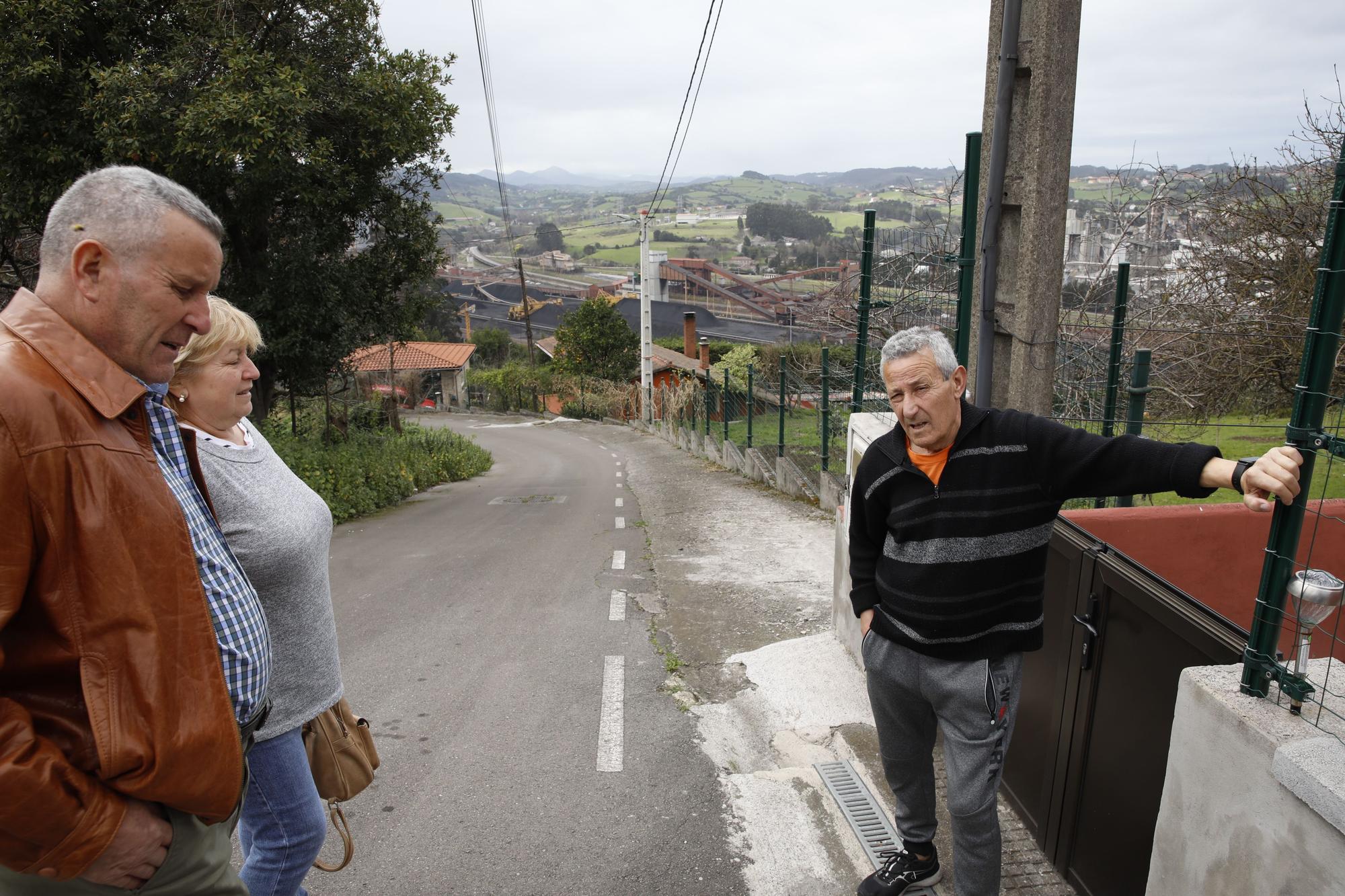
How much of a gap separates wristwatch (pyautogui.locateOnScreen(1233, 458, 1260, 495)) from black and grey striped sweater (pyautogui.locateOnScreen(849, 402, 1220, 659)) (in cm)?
35

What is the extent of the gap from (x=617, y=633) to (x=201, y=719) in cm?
428

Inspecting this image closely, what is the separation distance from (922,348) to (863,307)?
384 centimetres

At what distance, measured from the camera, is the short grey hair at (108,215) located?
153 cm

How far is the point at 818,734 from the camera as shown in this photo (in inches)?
158

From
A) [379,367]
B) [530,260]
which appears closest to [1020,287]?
[379,367]

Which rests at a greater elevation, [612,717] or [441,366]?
[612,717]

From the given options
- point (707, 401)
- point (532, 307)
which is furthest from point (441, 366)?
point (707, 401)

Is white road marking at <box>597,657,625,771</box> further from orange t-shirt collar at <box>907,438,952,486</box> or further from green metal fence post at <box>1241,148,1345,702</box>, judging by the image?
green metal fence post at <box>1241,148,1345,702</box>

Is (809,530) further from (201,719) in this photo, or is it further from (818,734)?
(201,719)

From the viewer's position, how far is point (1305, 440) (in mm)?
1848

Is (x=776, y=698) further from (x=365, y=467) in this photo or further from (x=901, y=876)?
(x=365, y=467)

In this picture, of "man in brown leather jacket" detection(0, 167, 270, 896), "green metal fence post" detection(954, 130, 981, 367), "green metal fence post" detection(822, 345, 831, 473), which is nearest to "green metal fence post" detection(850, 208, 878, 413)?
"green metal fence post" detection(954, 130, 981, 367)

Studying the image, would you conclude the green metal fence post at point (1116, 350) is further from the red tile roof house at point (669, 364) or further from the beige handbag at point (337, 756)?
the red tile roof house at point (669, 364)

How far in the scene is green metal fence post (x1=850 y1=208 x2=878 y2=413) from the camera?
5.89 metres
